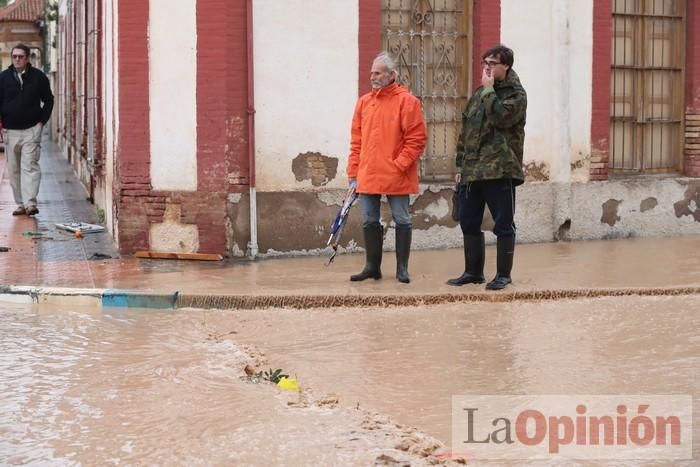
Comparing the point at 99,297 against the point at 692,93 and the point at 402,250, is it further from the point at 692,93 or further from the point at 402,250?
the point at 692,93

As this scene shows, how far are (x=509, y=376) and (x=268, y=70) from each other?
5584 millimetres

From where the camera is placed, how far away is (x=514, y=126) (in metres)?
9.86

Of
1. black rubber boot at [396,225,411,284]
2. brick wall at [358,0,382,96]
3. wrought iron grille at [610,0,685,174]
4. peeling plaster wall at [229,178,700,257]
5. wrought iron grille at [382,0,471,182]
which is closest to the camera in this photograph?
black rubber boot at [396,225,411,284]

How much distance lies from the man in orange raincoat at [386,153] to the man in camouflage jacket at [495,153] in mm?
415

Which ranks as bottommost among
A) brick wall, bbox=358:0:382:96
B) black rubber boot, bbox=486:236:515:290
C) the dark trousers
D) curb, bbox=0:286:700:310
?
curb, bbox=0:286:700:310

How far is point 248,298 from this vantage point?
9.53 meters

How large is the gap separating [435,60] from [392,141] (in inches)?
114

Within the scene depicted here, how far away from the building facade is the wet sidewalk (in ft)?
1.26

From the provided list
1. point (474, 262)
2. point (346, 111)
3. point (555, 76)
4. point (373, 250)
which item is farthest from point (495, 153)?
point (555, 76)

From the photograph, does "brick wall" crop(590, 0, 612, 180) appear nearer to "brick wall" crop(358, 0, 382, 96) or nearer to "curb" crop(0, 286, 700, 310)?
"brick wall" crop(358, 0, 382, 96)

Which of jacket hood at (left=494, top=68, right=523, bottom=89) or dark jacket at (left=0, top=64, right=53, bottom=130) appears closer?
jacket hood at (left=494, top=68, right=523, bottom=89)

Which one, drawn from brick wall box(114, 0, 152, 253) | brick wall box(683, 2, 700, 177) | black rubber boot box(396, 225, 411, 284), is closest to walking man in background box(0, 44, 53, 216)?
brick wall box(114, 0, 152, 253)

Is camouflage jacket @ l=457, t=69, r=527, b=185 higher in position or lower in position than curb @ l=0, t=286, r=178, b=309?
higher

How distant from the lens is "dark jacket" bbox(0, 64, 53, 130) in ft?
48.2
